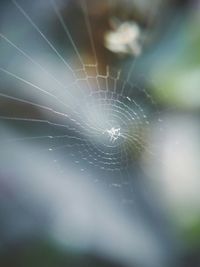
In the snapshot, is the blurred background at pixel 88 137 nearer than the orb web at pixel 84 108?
Yes

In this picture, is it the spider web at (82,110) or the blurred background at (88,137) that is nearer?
the blurred background at (88,137)

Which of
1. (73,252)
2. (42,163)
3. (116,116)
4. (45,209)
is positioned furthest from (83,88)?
(73,252)

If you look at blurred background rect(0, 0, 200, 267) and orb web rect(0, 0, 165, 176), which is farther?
orb web rect(0, 0, 165, 176)

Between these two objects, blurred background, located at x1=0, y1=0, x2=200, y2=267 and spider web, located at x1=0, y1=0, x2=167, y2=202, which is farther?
spider web, located at x1=0, y1=0, x2=167, y2=202

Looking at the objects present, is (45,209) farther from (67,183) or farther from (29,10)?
(29,10)
